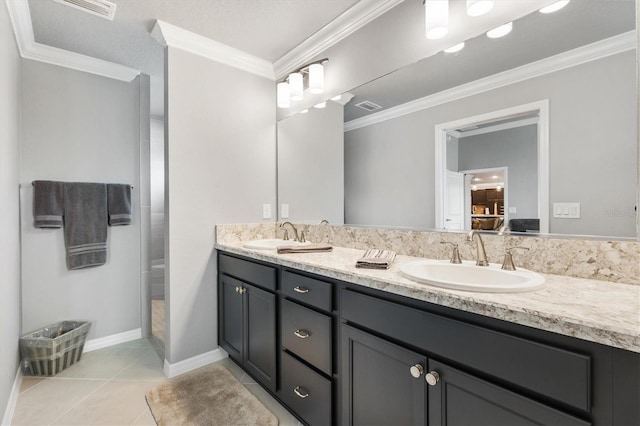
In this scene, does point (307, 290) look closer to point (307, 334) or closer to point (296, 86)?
point (307, 334)

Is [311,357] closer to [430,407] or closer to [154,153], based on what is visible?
[430,407]

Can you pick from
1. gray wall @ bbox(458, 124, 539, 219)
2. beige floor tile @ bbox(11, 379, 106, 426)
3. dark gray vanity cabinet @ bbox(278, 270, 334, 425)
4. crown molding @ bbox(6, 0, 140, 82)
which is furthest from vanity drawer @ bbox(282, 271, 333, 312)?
crown molding @ bbox(6, 0, 140, 82)

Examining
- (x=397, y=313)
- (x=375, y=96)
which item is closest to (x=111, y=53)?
(x=375, y=96)

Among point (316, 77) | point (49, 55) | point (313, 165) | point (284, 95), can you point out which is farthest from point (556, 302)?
point (49, 55)

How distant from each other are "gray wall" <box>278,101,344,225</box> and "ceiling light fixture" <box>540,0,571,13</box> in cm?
118

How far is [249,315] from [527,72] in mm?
1953

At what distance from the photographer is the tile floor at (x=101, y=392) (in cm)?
167

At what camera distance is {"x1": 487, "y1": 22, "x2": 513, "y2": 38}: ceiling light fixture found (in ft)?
4.38

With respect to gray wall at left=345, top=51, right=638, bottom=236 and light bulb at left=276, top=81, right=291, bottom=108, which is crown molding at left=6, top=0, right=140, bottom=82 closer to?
light bulb at left=276, top=81, right=291, bottom=108

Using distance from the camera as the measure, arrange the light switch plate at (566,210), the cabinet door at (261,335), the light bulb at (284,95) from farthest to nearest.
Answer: the light bulb at (284,95), the cabinet door at (261,335), the light switch plate at (566,210)

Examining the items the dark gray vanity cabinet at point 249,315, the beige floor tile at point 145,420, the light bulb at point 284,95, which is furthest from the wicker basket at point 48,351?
the light bulb at point 284,95

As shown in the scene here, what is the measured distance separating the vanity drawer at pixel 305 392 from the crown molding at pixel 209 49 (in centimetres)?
215

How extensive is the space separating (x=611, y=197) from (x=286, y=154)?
2.07m

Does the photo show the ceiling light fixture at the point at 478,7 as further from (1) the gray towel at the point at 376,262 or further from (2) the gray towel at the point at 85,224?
(2) the gray towel at the point at 85,224
